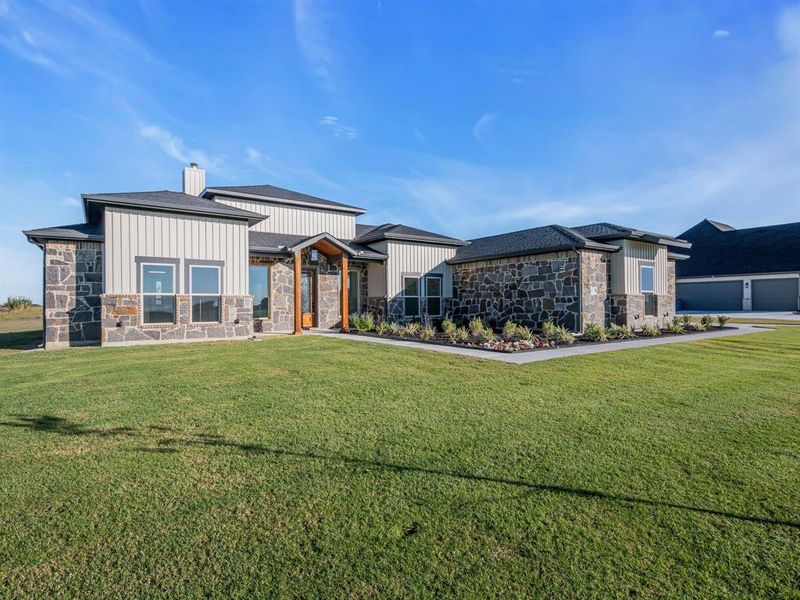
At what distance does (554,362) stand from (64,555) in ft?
25.2

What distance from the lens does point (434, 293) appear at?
57.7ft

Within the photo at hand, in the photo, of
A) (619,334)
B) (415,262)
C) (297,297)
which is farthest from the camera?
(415,262)

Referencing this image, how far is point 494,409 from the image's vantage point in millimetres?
5000

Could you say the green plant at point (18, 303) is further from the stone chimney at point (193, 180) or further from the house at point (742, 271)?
the house at point (742, 271)

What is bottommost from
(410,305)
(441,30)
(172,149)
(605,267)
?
(410,305)

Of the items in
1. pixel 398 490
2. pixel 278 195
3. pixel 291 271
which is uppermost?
pixel 278 195

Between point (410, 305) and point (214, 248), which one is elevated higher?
point (214, 248)

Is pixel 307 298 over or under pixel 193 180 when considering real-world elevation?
under

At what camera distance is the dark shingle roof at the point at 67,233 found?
416 inches

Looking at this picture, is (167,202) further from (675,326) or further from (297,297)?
(675,326)

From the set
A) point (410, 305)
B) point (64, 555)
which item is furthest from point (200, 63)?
point (64, 555)

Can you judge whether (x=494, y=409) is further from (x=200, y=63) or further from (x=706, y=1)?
(x=200, y=63)

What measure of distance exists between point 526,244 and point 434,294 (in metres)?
4.39

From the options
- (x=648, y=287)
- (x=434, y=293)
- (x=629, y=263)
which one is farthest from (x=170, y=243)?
(x=648, y=287)
